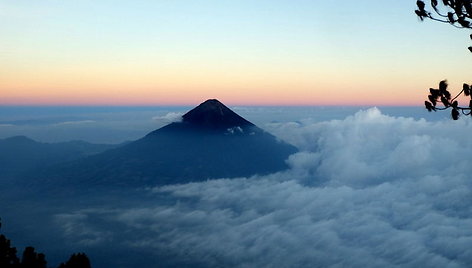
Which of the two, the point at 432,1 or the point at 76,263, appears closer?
the point at 432,1

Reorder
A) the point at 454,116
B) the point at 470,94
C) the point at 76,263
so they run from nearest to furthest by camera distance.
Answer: the point at 470,94
the point at 454,116
the point at 76,263

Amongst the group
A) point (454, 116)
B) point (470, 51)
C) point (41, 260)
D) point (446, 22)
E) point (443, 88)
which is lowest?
point (41, 260)

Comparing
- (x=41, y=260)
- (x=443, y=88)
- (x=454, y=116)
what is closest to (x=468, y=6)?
(x=443, y=88)

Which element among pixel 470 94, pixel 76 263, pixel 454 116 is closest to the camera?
pixel 470 94

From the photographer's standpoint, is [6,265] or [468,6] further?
[6,265]

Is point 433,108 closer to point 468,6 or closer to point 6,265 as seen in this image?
point 468,6

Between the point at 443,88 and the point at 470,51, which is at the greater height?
the point at 470,51

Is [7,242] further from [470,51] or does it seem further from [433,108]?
[470,51]

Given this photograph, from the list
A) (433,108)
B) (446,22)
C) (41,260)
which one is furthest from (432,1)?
(41,260)

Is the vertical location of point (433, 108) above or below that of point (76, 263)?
above
